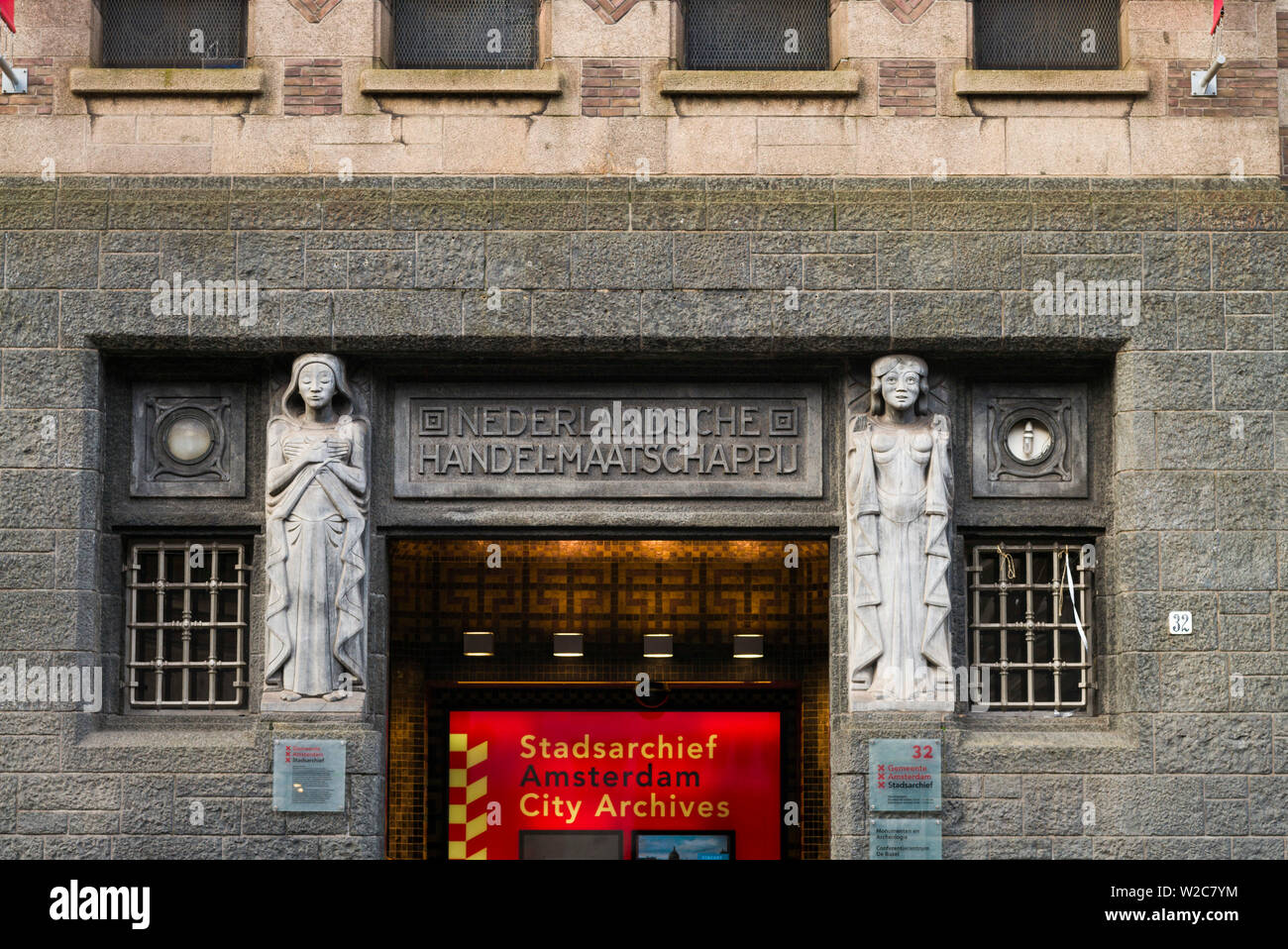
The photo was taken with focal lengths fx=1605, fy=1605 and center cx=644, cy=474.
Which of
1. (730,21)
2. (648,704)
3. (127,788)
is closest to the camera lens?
(127,788)

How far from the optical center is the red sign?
1339 centimetres

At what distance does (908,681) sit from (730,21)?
491 centimetres

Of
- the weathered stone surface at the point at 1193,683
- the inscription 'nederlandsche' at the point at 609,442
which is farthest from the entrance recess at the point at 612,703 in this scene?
the weathered stone surface at the point at 1193,683

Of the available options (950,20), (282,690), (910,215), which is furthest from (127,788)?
(950,20)

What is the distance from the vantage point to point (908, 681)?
10961 mm

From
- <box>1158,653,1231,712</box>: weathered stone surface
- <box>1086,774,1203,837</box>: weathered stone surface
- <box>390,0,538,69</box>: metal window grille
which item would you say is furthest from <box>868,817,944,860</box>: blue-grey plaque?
<box>390,0,538,69</box>: metal window grille

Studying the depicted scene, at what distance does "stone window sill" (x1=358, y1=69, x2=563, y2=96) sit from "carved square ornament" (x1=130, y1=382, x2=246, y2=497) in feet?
7.79

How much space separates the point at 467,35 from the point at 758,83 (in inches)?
85.2

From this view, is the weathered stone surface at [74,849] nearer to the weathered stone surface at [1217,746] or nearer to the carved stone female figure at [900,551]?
the carved stone female figure at [900,551]

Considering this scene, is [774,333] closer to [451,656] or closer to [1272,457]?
[1272,457]

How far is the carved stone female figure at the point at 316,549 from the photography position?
431 inches

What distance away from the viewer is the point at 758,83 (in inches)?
443

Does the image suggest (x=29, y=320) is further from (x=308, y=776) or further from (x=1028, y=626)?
(x=1028, y=626)

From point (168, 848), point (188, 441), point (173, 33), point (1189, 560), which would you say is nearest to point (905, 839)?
point (1189, 560)
